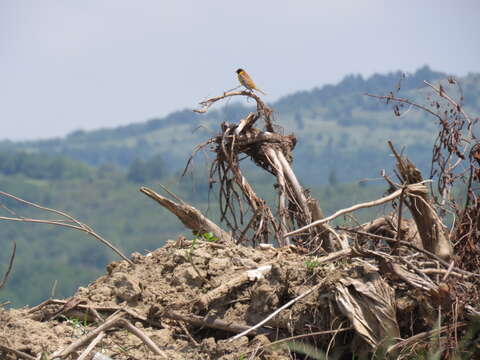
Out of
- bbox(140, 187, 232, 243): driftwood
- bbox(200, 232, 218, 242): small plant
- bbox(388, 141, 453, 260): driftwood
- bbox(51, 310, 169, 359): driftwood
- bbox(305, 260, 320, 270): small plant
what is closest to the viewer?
bbox(51, 310, 169, 359): driftwood

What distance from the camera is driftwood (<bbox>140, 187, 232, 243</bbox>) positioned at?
5.41 meters

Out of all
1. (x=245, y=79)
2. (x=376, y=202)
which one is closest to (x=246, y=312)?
(x=376, y=202)

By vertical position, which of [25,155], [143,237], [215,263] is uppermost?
[215,263]

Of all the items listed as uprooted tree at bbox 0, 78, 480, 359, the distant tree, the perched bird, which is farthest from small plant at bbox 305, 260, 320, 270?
the distant tree

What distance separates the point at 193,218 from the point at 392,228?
4.45ft

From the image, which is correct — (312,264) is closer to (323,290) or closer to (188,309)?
(323,290)

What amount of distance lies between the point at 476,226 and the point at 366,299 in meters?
1.09

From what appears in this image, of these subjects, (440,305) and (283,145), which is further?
(283,145)

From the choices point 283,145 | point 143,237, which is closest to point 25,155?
point 143,237

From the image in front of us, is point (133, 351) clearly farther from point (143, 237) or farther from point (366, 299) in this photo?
point (143, 237)

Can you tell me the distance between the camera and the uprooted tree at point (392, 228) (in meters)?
3.91

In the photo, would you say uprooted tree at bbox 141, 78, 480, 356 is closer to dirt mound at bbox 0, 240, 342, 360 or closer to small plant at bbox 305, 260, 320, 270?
small plant at bbox 305, 260, 320, 270

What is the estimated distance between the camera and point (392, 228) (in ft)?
18.0

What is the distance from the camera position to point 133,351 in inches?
159
